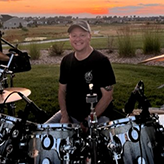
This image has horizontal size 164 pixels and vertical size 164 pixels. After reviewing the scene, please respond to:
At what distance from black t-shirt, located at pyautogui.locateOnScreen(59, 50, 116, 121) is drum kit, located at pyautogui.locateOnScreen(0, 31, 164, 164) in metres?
0.70

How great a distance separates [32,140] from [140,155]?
813 millimetres

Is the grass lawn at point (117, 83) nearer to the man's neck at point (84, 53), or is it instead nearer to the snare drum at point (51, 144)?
the man's neck at point (84, 53)

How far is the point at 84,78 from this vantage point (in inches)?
117

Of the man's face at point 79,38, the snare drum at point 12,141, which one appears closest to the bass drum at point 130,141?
the snare drum at point 12,141

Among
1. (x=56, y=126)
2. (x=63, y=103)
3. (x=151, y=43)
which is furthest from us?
(x=151, y=43)

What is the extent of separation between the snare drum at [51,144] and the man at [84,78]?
0.75 meters

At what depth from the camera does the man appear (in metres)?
2.91

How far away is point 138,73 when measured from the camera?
870cm

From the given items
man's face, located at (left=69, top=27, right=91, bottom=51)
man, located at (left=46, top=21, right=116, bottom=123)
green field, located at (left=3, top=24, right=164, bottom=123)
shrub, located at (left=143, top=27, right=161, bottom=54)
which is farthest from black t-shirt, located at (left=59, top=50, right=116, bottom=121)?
shrub, located at (left=143, top=27, right=161, bottom=54)

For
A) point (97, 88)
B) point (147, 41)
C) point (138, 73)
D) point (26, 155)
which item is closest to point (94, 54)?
point (97, 88)

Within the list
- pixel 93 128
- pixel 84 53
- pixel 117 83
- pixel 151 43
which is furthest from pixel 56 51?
pixel 93 128

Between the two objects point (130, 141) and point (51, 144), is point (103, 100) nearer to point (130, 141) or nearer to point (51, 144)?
point (130, 141)

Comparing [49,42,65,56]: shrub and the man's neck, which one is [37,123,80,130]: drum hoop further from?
[49,42,65,56]: shrub

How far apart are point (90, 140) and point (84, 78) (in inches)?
36.8
